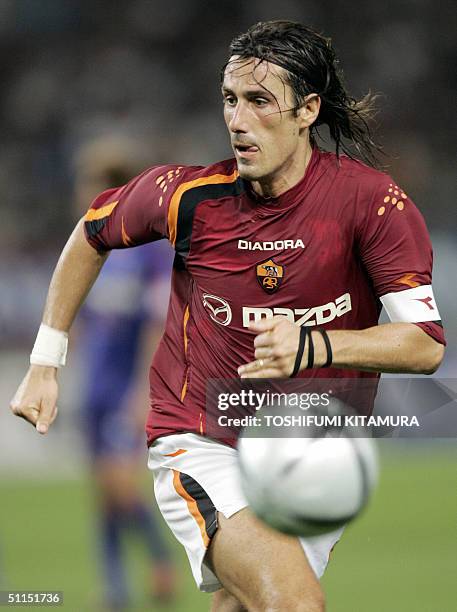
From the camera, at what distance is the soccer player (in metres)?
3.86

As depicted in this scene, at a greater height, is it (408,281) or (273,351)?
(408,281)

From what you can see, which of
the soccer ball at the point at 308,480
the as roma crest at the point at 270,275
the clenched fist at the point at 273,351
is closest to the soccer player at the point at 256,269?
the as roma crest at the point at 270,275

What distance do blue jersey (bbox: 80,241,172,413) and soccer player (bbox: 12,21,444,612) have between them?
7.89 feet

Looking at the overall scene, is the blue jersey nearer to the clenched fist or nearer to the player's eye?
the player's eye

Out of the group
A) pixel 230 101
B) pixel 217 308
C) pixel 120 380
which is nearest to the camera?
pixel 230 101

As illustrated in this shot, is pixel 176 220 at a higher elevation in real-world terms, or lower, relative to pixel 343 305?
higher

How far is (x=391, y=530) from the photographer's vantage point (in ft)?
30.1

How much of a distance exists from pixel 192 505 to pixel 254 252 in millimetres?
925

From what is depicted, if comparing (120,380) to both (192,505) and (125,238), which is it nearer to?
(125,238)

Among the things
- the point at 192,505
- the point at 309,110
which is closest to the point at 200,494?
the point at 192,505

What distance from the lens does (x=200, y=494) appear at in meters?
4.03

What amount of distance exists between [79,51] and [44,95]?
86 centimetres

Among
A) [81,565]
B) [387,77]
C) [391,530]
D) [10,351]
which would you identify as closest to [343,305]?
[81,565]

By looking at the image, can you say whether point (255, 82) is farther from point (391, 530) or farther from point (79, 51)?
point (79, 51)
